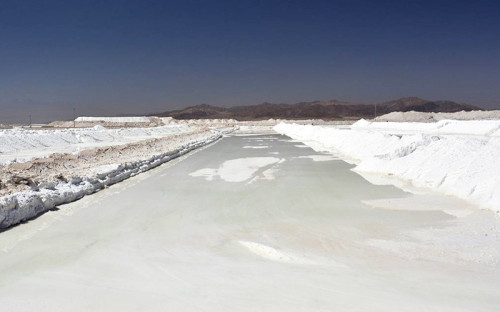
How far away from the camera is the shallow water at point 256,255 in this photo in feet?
12.5

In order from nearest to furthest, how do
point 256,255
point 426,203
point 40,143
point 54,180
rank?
point 256,255, point 426,203, point 54,180, point 40,143

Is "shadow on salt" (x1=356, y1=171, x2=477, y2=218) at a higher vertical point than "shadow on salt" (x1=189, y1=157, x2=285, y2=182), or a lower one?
higher

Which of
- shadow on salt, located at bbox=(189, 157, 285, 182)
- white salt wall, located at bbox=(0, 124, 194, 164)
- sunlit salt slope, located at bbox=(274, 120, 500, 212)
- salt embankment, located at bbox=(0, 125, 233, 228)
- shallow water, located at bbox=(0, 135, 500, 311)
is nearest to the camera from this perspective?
shallow water, located at bbox=(0, 135, 500, 311)

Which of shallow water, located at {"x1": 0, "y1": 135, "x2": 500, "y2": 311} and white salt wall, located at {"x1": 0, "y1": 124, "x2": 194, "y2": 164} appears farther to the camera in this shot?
white salt wall, located at {"x1": 0, "y1": 124, "x2": 194, "y2": 164}

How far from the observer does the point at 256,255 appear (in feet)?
16.7

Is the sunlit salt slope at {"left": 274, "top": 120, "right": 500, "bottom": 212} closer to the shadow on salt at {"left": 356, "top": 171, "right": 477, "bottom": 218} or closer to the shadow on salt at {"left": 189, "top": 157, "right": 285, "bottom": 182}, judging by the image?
the shadow on salt at {"left": 356, "top": 171, "right": 477, "bottom": 218}

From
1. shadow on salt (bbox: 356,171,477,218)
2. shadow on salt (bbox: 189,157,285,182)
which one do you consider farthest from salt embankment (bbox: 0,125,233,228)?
shadow on salt (bbox: 356,171,477,218)

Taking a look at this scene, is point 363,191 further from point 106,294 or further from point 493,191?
point 106,294

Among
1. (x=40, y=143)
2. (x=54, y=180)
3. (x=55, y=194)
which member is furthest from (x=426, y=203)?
(x=40, y=143)

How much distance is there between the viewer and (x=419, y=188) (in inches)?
376

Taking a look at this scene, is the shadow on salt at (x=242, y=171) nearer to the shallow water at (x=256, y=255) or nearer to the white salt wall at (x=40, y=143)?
the shallow water at (x=256, y=255)

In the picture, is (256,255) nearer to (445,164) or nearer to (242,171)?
(445,164)

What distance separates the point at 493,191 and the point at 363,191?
256 cm

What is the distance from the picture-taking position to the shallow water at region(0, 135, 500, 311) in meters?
3.80
